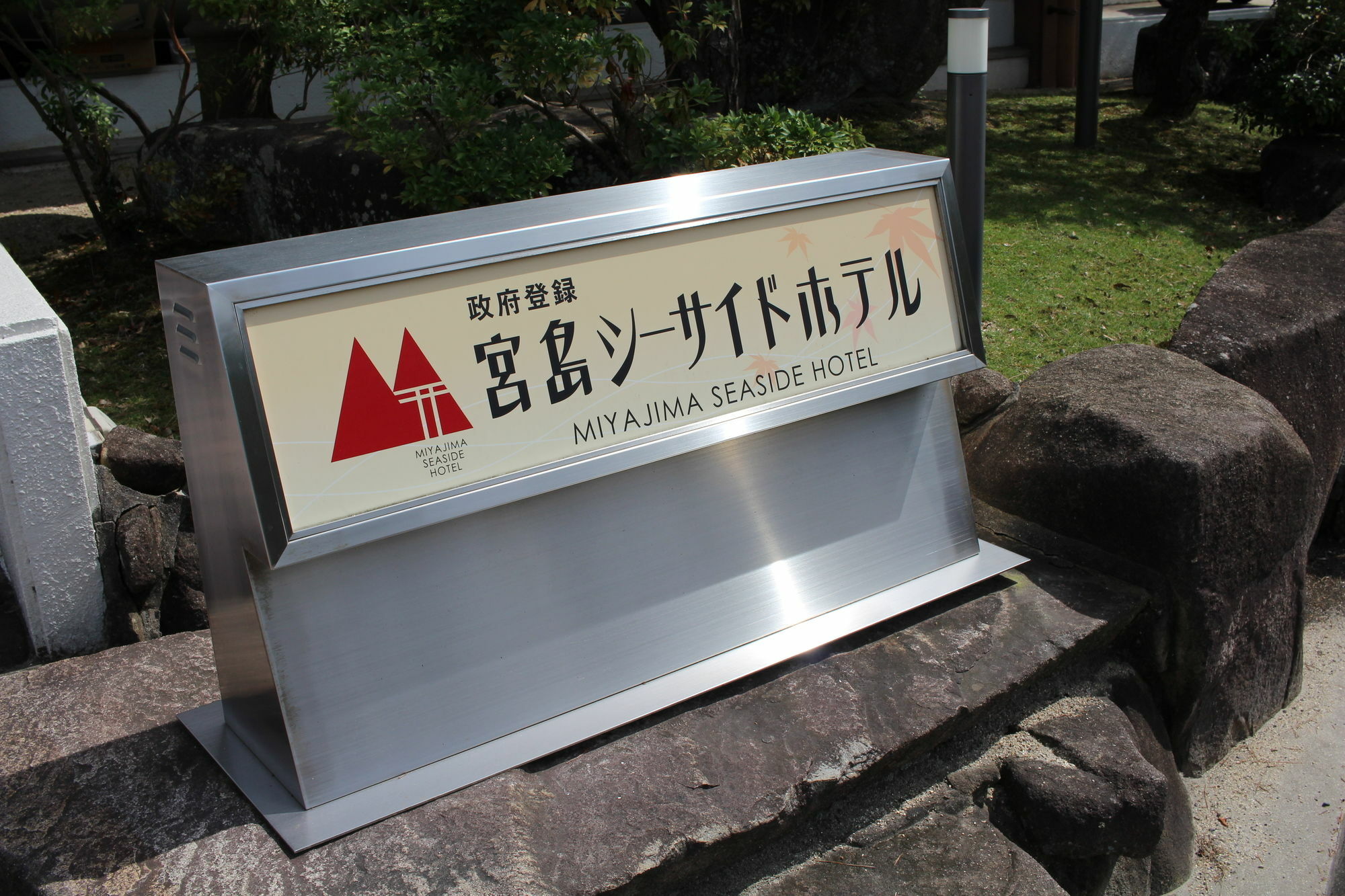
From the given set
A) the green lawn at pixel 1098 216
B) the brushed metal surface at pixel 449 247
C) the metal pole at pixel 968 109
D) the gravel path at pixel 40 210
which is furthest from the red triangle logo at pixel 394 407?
the gravel path at pixel 40 210

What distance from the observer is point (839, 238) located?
234cm

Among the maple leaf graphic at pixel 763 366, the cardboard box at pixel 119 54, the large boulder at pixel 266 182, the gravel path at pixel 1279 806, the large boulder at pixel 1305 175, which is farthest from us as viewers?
the cardboard box at pixel 119 54

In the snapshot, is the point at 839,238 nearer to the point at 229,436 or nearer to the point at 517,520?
the point at 517,520

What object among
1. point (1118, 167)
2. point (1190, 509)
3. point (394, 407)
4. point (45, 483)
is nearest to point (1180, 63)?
point (1118, 167)

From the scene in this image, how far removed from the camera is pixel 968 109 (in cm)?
296

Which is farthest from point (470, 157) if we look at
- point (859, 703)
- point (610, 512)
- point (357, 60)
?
point (859, 703)

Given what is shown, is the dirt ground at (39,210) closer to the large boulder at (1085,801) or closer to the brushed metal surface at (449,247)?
the brushed metal surface at (449,247)

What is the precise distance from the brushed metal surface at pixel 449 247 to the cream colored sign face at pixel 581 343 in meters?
0.03

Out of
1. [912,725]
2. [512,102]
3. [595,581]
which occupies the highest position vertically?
[512,102]

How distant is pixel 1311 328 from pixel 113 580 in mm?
3829

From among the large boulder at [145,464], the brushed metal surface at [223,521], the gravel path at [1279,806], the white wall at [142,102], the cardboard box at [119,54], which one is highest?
the cardboard box at [119,54]

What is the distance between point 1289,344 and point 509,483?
9.18ft

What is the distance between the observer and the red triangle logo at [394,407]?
1818 millimetres

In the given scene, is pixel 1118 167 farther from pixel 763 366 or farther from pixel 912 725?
pixel 912 725
